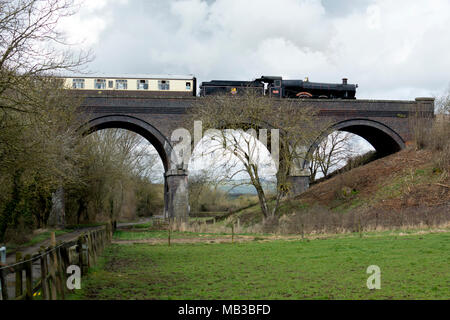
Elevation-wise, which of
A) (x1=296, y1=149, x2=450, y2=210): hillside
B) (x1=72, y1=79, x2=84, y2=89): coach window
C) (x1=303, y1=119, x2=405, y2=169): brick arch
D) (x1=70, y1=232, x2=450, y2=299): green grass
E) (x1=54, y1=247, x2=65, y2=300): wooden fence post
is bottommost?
(x1=70, y1=232, x2=450, y2=299): green grass

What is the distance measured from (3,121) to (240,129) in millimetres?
14580

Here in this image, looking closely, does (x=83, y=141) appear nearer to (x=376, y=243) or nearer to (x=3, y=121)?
(x=3, y=121)

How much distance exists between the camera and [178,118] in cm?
3219

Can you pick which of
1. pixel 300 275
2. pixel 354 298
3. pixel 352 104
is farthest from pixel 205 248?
pixel 352 104

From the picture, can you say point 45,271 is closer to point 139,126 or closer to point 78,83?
point 139,126

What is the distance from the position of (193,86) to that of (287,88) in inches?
264

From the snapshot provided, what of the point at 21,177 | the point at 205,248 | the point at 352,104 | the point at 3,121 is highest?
the point at 352,104

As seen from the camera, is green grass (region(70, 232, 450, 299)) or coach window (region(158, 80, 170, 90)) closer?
green grass (region(70, 232, 450, 299))

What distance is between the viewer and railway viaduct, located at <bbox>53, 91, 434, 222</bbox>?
31641 mm

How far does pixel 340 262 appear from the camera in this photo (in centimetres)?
1190

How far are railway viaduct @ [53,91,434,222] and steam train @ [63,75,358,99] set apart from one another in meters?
1.12

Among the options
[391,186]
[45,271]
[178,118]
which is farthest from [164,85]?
[45,271]

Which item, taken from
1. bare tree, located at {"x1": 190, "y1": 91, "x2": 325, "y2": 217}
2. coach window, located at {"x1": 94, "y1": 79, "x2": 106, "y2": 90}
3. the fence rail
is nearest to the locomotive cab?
bare tree, located at {"x1": 190, "y1": 91, "x2": 325, "y2": 217}

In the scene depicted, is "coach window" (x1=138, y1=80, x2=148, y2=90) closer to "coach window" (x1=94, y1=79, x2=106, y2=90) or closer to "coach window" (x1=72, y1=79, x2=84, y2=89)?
"coach window" (x1=94, y1=79, x2=106, y2=90)
